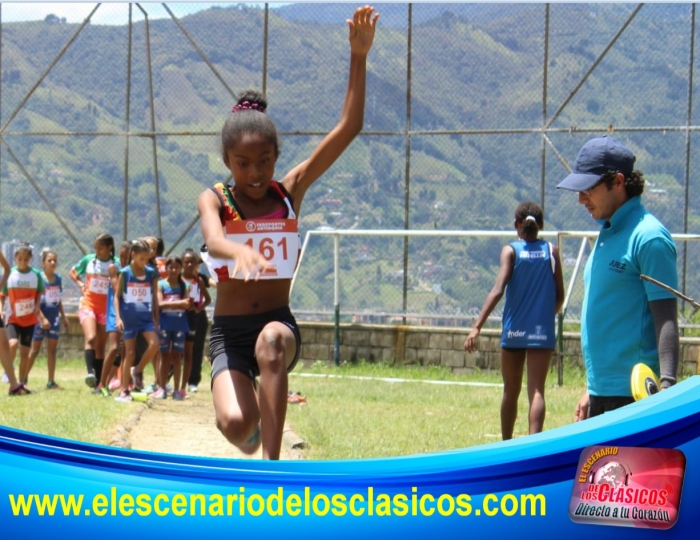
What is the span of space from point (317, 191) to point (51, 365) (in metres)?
5.08

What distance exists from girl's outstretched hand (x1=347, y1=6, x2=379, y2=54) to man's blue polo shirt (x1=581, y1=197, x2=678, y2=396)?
5.00ft

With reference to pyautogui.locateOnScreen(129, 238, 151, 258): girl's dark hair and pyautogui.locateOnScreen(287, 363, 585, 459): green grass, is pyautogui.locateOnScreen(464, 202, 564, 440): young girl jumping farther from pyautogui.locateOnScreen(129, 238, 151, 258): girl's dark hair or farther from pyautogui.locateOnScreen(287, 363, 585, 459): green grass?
pyautogui.locateOnScreen(129, 238, 151, 258): girl's dark hair

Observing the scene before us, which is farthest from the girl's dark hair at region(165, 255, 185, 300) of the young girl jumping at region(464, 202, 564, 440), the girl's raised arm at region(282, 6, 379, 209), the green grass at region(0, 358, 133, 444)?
the girl's raised arm at region(282, 6, 379, 209)

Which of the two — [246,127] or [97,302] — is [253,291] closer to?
[246,127]

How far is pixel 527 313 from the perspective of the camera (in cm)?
848

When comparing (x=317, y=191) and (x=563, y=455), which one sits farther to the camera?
(x=317, y=191)

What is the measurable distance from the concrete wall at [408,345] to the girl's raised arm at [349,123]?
9.60m

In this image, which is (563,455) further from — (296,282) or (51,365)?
(296,282)

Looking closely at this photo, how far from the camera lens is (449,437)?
932cm

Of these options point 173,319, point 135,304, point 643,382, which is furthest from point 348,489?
point 173,319

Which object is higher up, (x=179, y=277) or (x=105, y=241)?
(x=105, y=241)

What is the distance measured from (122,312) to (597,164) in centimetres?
856

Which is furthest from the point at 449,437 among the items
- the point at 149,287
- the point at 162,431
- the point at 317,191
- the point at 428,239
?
the point at 317,191

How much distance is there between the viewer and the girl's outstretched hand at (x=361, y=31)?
18.1 ft
